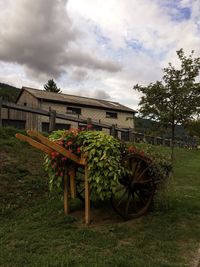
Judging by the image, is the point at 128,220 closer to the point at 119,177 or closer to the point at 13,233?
the point at 119,177

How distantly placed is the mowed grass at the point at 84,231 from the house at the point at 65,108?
717 inches

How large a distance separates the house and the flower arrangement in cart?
19670mm

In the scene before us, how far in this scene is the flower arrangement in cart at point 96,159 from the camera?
6.50m

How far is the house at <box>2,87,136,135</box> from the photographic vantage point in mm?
28341

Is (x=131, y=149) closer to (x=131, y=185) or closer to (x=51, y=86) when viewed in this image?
(x=131, y=185)

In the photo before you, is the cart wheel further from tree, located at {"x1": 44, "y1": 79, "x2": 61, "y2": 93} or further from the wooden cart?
tree, located at {"x1": 44, "y1": 79, "x2": 61, "y2": 93}

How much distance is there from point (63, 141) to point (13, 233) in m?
2.01

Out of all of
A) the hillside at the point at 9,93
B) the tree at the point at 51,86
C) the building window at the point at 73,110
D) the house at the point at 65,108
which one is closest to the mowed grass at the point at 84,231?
the house at the point at 65,108

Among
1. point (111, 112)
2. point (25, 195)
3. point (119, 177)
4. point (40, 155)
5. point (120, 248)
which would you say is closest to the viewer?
point (120, 248)

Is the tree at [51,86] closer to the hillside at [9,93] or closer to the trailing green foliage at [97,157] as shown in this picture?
the hillside at [9,93]

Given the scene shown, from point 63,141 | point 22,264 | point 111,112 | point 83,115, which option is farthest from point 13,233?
point 111,112

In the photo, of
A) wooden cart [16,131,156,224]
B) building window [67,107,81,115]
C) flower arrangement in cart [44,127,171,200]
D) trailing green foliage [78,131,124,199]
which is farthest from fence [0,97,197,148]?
building window [67,107,81,115]

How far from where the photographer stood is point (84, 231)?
246 inches

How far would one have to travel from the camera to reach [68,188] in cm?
726
